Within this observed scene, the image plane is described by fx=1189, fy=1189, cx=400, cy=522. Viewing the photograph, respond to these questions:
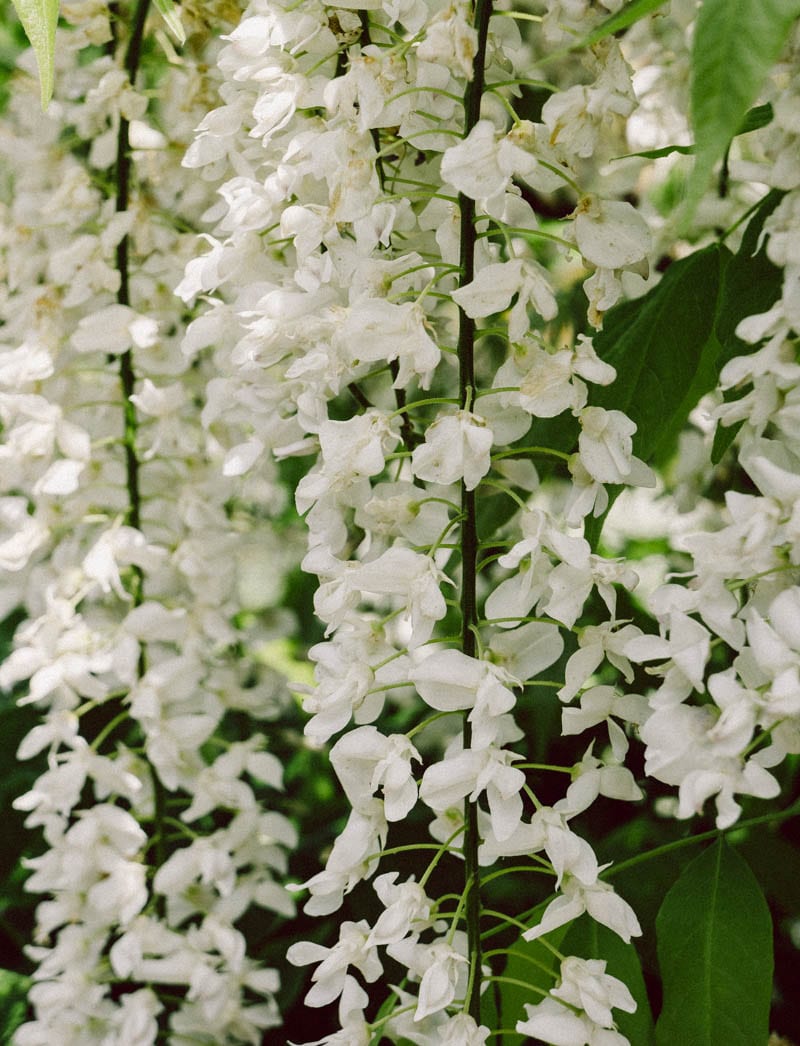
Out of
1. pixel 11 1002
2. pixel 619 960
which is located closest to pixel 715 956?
pixel 619 960

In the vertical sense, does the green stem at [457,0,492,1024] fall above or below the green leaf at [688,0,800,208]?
below

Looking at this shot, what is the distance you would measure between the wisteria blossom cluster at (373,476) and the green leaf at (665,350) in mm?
21

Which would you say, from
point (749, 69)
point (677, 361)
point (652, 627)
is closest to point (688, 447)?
point (652, 627)

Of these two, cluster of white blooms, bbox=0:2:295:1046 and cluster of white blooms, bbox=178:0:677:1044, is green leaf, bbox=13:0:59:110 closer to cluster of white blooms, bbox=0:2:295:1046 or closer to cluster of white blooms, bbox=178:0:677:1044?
cluster of white blooms, bbox=178:0:677:1044

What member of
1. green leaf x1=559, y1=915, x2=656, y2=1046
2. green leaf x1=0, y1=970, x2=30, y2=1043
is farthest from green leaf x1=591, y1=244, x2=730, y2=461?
green leaf x1=0, y1=970, x2=30, y2=1043

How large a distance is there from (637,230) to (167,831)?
83 cm

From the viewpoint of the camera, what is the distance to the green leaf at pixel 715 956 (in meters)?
0.63

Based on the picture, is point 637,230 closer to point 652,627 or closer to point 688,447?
point 652,627

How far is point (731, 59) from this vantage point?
43 cm

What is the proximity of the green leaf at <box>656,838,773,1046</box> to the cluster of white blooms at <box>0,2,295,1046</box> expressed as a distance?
0.40m

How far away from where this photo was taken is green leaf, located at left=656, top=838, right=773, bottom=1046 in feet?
2.06

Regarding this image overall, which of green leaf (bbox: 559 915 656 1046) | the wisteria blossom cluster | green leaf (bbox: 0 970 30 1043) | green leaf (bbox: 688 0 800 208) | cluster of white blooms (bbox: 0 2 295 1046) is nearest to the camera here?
green leaf (bbox: 688 0 800 208)

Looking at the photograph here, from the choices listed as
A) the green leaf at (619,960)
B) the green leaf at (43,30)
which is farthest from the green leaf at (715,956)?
the green leaf at (43,30)

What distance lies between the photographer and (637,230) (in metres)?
0.57
